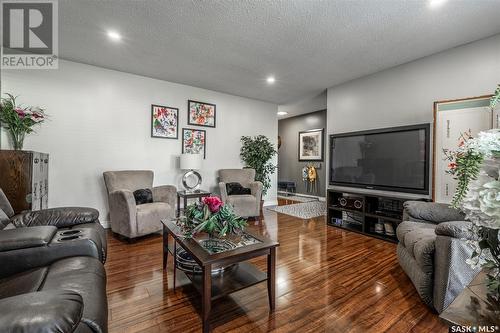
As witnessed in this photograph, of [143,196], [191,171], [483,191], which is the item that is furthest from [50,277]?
[191,171]

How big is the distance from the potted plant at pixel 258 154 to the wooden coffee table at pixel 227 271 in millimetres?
3223

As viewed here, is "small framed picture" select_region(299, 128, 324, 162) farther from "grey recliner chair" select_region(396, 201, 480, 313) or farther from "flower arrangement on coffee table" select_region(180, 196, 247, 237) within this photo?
"flower arrangement on coffee table" select_region(180, 196, 247, 237)

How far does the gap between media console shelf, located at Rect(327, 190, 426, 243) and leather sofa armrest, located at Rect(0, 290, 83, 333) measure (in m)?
3.45

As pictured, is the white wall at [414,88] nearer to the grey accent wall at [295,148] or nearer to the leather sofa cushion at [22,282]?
the grey accent wall at [295,148]

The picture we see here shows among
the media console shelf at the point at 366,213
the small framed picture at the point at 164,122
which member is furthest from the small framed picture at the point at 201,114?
the media console shelf at the point at 366,213

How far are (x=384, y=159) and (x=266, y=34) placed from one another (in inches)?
93.5

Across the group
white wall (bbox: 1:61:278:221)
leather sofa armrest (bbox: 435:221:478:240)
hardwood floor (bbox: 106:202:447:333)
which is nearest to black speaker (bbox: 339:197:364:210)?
hardwood floor (bbox: 106:202:447:333)

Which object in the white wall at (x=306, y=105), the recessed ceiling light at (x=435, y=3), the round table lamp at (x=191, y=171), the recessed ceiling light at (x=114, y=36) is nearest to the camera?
the recessed ceiling light at (x=435, y=3)

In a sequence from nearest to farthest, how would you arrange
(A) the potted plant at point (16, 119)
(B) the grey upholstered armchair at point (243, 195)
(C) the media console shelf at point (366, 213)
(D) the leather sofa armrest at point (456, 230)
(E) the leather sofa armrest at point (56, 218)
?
(D) the leather sofa armrest at point (456, 230), (E) the leather sofa armrest at point (56, 218), (A) the potted plant at point (16, 119), (C) the media console shelf at point (366, 213), (B) the grey upholstered armchair at point (243, 195)

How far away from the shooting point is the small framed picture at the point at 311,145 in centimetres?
652

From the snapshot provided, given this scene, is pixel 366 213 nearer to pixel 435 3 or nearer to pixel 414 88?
Answer: pixel 414 88

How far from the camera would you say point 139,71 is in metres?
3.74

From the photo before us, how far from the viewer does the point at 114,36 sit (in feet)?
8.84

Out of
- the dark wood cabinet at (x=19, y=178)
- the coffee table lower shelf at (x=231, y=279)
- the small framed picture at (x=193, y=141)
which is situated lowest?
the coffee table lower shelf at (x=231, y=279)
